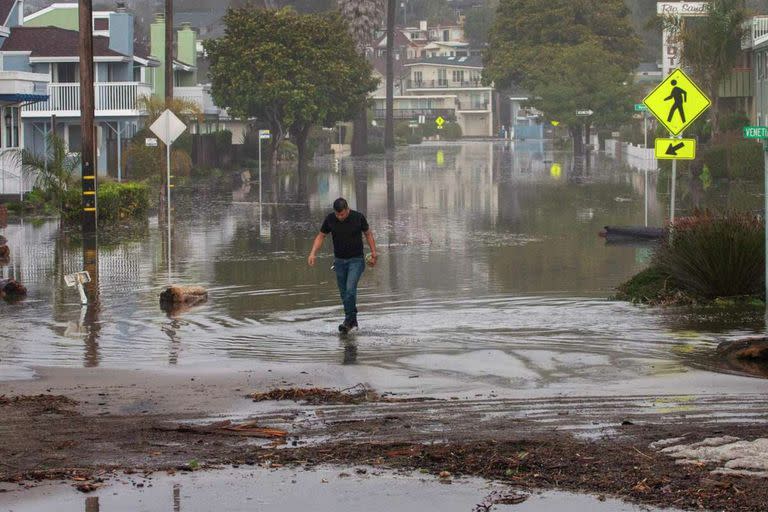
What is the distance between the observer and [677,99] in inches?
814

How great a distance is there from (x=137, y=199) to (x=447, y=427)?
26.4m

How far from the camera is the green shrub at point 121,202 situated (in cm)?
3238

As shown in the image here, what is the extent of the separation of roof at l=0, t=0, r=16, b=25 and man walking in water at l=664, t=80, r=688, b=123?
3370 centimetres

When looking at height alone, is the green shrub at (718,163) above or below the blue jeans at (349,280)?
above

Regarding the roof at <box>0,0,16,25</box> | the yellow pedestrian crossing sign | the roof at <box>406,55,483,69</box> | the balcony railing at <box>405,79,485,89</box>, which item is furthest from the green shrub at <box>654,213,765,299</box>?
the roof at <box>406,55,483,69</box>

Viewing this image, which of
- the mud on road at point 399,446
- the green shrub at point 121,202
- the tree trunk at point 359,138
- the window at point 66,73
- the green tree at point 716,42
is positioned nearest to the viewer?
the mud on road at point 399,446

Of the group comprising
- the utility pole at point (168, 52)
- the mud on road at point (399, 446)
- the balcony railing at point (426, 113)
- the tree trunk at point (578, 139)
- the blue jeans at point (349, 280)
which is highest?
the balcony railing at point (426, 113)

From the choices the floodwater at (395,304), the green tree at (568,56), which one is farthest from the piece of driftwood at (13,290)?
the green tree at (568,56)

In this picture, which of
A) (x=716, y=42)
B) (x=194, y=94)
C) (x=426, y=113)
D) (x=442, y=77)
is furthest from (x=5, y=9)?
(x=442, y=77)

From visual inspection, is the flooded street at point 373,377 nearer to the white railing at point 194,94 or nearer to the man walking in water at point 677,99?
the man walking in water at point 677,99

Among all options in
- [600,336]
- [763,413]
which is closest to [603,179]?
[600,336]

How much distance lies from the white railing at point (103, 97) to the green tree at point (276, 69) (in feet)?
45.8

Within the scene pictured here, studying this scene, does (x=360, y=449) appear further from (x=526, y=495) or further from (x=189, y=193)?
(x=189, y=193)

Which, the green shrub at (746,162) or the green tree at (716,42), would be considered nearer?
the green shrub at (746,162)
